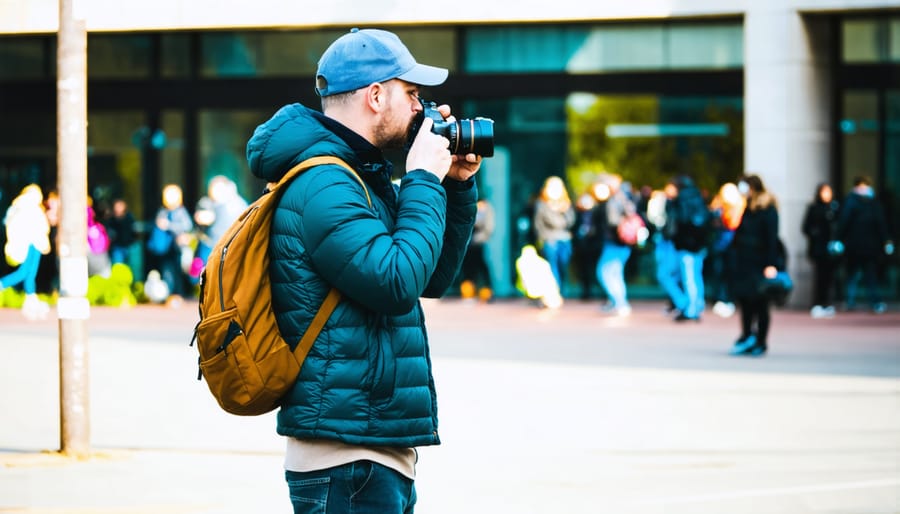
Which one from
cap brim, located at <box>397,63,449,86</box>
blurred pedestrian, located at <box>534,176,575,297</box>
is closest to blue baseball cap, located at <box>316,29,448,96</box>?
cap brim, located at <box>397,63,449,86</box>

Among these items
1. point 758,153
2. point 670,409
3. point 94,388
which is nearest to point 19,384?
point 94,388

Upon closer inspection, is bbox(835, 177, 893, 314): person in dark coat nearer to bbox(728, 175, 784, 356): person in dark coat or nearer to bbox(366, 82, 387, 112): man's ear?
bbox(728, 175, 784, 356): person in dark coat

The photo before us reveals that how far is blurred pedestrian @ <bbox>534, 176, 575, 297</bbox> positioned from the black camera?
1903 centimetres

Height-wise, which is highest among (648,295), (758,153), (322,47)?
(322,47)

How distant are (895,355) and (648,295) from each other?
34.0ft

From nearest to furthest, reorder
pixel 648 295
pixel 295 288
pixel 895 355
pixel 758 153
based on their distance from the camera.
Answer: pixel 295 288 < pixel 895 355 < pixel 758 153 < pixel 648 295

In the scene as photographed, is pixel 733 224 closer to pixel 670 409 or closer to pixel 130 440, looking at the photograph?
pixel 670 409

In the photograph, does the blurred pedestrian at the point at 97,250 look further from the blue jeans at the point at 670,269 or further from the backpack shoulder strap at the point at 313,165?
the backpack shoulder strap at the point at 313,165

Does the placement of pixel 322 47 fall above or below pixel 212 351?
above

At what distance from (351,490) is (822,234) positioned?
63.9ft

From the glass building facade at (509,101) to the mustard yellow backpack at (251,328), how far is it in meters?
20.6

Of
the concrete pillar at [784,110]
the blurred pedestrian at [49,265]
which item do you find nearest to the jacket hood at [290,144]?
the concrete pillar at [784,110]

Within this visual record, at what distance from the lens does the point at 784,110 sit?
23.3 m

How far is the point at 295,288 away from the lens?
3.42 meters
